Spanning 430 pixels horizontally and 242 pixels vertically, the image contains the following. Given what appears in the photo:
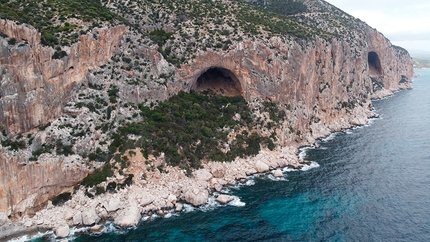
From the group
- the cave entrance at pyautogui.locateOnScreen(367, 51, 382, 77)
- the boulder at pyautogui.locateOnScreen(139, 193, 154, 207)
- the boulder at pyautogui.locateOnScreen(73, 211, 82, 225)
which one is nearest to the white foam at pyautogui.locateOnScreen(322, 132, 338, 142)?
the boulder at pyautogui.locateOnScreen(139, 193, 154, 207)

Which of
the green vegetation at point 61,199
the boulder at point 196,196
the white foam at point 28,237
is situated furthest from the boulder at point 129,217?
the white foam at point 28,237

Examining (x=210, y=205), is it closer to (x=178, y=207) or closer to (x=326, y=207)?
(x=178, y=207)

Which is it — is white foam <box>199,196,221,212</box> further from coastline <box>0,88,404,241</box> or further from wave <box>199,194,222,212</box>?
coastline <box>0,88,404,241</box>

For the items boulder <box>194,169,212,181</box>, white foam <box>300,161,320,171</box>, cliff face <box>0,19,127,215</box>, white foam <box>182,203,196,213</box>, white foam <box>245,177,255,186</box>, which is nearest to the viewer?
cliff face <box>0,19,127,215</box>

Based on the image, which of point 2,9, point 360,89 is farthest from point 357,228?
point 360,89

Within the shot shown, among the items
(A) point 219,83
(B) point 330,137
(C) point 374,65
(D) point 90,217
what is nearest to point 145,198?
(D) point 90,217

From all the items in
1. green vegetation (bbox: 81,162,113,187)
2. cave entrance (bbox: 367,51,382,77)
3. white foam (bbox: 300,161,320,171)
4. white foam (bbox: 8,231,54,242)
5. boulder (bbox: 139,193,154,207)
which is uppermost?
cave entrance (bbox: 367,51,382,77)

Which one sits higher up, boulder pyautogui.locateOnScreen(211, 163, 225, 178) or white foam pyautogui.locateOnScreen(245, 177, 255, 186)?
boulder pyautogui.locateOnScreen(211, 163, 225, 178)
